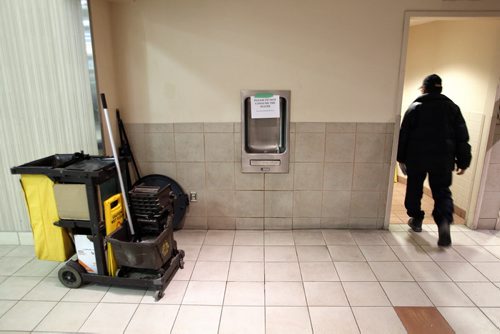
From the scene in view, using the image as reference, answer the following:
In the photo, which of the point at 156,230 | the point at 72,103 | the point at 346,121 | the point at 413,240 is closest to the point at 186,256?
the point at 156,230

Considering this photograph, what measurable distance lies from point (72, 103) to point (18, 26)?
683 millimetres

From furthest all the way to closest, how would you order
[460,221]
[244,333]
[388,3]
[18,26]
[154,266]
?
[460,221], [388,3], [18,26], [154,266], [244,333]

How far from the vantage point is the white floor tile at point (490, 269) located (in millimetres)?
2367

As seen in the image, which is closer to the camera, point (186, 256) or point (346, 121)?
point (186, 256)

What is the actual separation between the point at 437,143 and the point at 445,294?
48.9 inches

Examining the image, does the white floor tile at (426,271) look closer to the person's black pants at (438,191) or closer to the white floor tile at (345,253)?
the white floor tile at (345,253)

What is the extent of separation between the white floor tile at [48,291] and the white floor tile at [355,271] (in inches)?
79.3

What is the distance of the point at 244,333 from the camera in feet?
6.01

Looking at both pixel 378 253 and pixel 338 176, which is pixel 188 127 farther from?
pixel 378 253

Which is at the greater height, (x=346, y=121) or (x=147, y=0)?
(x=147, y=0)

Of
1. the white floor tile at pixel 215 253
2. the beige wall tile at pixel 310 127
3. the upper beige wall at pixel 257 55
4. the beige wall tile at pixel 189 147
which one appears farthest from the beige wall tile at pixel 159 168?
the beige wall tile at pixel 310 127

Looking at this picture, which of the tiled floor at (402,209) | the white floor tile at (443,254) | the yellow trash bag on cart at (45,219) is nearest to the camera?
the yellow trash bag on cart at (45,219)

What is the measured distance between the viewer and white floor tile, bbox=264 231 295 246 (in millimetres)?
2883

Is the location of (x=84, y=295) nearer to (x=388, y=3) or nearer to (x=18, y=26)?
(x=18, y=26)
